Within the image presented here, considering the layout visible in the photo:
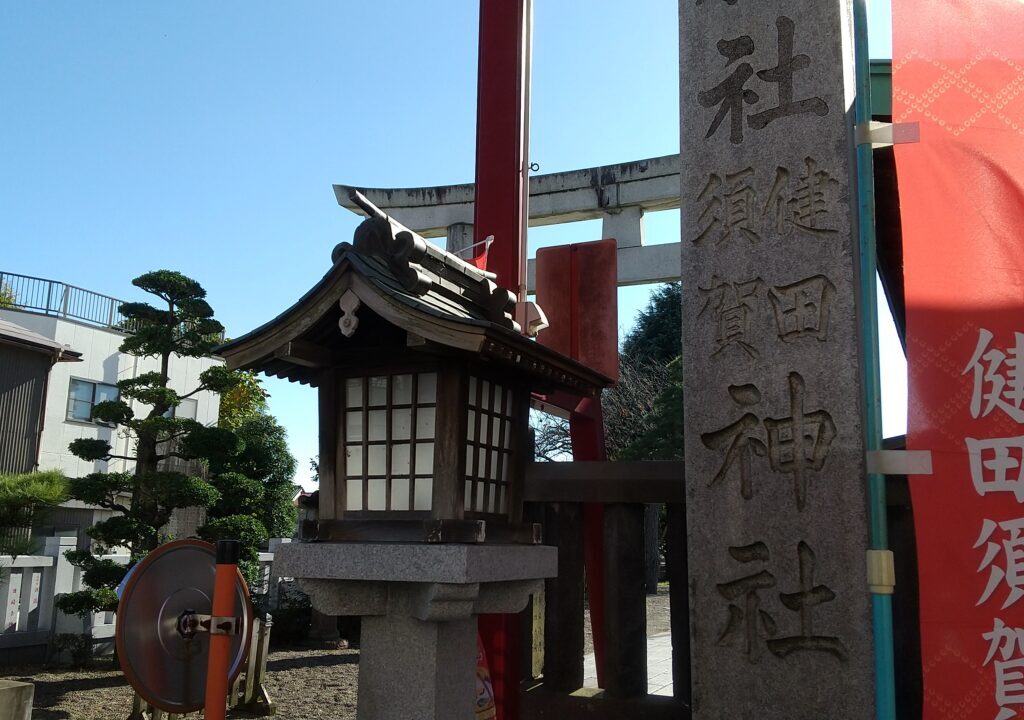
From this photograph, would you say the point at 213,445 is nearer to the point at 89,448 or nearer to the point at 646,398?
the point at 89,448

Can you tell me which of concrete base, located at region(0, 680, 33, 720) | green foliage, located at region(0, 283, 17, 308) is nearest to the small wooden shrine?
concrete base, located at region(0, 680, 33, 720)

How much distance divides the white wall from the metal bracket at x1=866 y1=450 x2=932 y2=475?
64.0 ft

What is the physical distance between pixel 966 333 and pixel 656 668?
7.80m

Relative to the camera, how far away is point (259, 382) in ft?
90.9

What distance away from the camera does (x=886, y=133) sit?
13.2 ft

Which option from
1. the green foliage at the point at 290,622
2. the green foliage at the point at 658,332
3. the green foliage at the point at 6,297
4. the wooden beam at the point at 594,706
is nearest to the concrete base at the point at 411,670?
the wooden beam at the point at 594,706

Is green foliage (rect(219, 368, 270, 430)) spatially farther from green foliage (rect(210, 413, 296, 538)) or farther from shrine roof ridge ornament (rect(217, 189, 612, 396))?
shrine roof ridge ornament (rect(217, 189, 612, 396))

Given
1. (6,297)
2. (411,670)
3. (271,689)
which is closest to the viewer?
(411,670)

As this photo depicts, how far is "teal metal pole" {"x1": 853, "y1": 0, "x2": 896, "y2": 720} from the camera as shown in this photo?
3.71 metres

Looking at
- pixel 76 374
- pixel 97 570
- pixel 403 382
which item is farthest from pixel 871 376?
pixel 76 374

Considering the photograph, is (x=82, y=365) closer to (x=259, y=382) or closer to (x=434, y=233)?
(x=259, y=382)

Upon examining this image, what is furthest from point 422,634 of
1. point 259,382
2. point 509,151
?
point 259,382

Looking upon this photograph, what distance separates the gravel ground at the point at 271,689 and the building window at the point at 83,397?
1244 cm

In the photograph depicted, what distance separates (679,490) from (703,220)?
1560 millimetres
